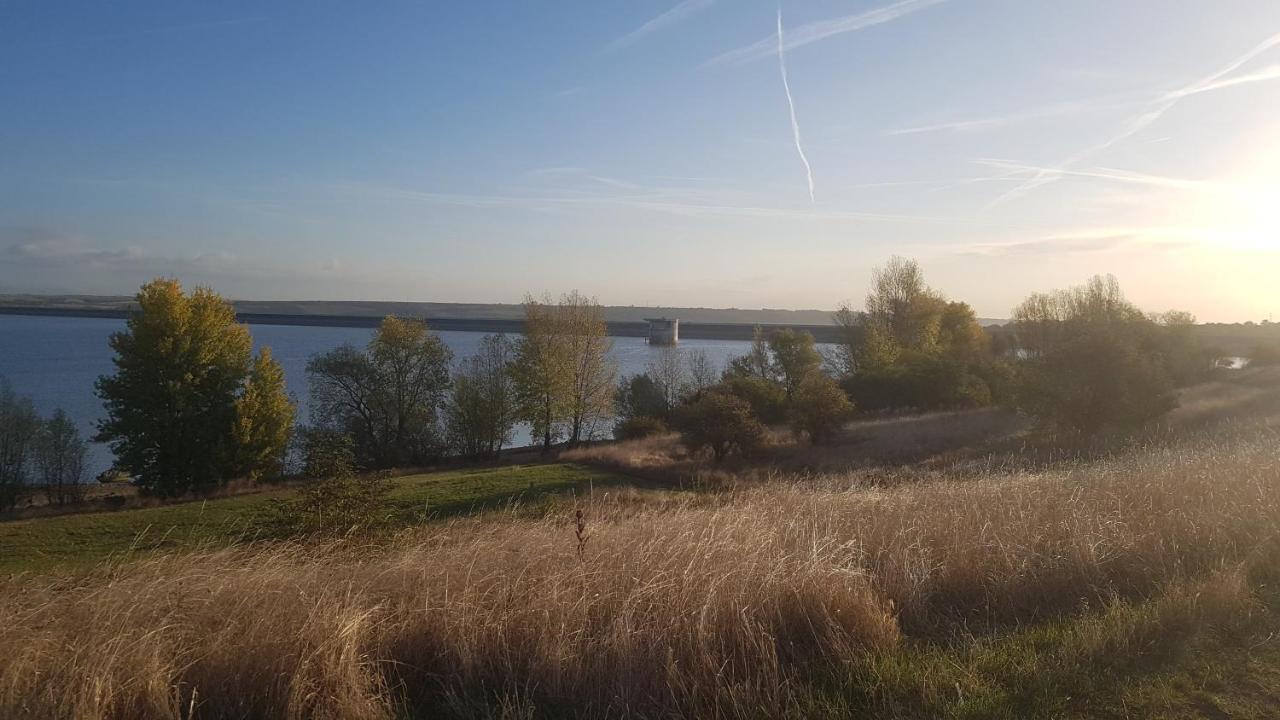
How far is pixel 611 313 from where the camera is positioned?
19138cm

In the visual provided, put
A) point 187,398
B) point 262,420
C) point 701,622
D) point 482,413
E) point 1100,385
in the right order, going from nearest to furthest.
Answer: point 701,622
point 1100,385
point 187,398
point 262,420
point 482,413

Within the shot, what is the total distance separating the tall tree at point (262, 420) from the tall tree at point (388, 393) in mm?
12493

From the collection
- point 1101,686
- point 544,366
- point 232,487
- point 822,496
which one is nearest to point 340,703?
point 1101,686

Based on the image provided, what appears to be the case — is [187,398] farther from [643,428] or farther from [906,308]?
[906,308]

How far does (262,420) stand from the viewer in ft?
114

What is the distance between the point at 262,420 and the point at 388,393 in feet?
50.7

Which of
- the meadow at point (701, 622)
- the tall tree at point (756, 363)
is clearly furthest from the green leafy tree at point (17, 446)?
the tall tree at point (756, 363)

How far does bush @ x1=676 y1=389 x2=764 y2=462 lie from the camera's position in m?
34.1

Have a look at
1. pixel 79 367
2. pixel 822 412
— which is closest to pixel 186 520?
pixel 822 412

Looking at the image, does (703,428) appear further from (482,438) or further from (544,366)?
(482,438)

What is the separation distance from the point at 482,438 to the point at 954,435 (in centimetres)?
2896

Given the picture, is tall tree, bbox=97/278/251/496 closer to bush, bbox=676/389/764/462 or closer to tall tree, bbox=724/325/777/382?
bush, bbox=676/389/764/462

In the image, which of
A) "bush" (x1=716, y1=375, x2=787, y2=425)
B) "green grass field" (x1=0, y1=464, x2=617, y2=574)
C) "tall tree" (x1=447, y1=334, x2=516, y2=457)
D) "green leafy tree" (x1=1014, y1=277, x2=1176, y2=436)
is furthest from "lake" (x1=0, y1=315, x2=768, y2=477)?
"green leafy tree" (x1=1014, y1=277, x2=1176, y2=436)

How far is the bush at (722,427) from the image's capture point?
3409 centimetres
